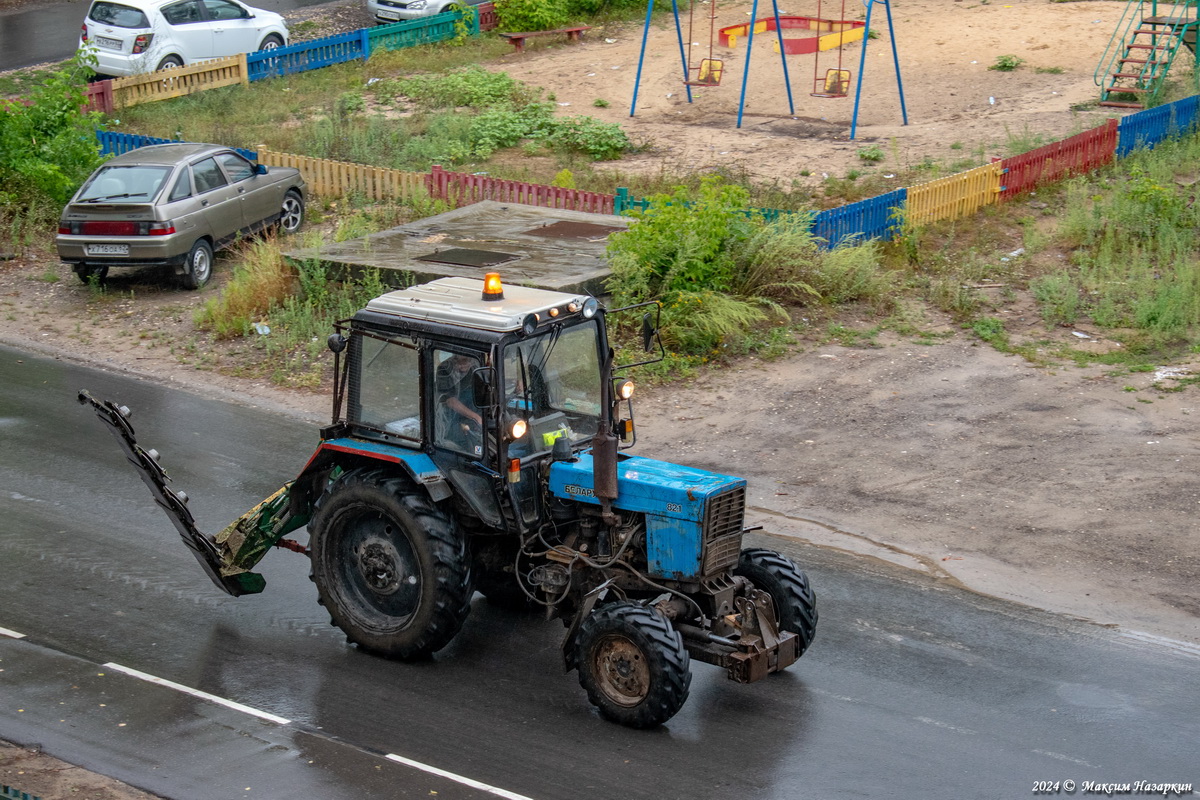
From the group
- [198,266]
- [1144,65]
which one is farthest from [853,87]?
[198,266]

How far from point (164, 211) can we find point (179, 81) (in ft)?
32.2

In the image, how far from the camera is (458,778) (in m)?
6.59

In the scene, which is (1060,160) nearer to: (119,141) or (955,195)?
(955,195)

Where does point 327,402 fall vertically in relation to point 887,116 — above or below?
below

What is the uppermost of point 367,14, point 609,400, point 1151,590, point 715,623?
point 367,14

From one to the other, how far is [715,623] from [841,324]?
8.00m

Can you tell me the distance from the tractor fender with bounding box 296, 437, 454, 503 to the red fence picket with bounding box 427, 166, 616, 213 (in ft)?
31.4

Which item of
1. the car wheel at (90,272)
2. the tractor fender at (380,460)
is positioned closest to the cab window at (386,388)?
the tractor fender at (380,460)

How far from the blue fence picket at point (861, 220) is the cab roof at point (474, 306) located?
794cm

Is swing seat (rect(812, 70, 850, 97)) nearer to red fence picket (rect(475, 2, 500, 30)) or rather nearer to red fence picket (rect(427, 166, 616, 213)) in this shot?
red fence picket (rect(427, 166, 616, 213))

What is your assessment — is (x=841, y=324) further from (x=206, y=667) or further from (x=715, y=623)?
(x=206, y=667)

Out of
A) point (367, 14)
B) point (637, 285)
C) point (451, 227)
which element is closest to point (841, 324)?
point (637, 285)

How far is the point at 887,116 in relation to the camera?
75.7ft

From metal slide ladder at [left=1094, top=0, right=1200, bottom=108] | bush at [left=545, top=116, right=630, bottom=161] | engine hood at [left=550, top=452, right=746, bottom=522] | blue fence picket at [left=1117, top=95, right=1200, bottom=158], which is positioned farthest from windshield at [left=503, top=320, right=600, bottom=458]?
metal slide ladder at [left=1094, top=0, right=1200, bottom=108]
